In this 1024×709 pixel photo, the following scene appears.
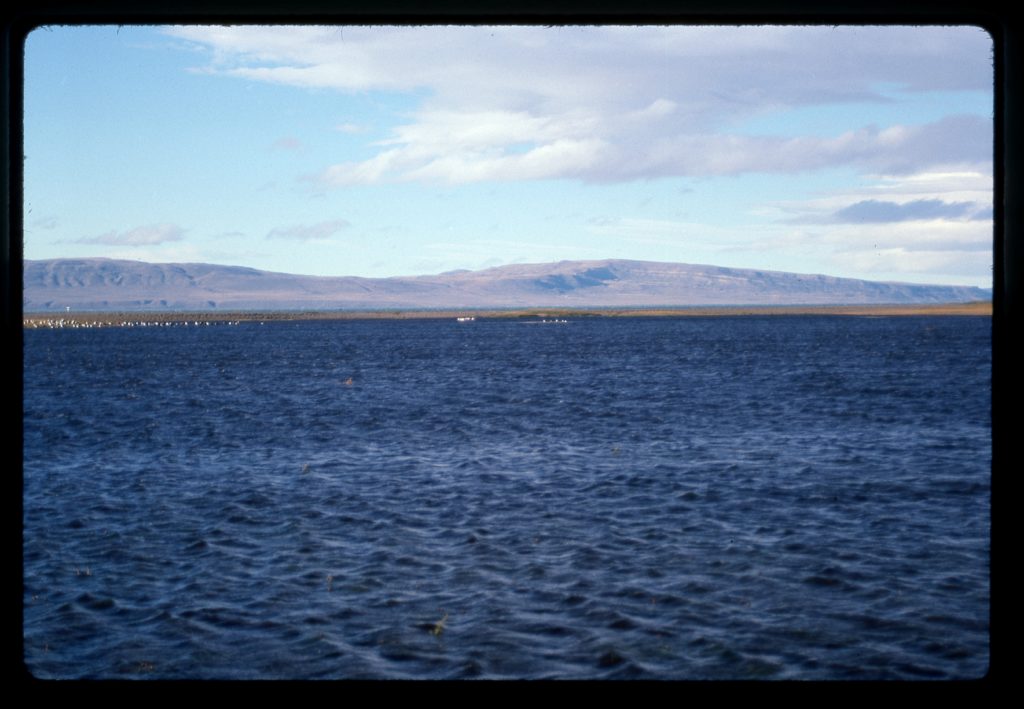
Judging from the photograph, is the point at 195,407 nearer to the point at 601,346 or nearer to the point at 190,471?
the point at 190,471

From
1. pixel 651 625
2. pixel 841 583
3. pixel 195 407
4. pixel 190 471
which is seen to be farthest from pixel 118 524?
pixel 195 407

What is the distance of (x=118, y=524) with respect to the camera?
16.2 meters

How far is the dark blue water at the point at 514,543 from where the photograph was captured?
941 cm

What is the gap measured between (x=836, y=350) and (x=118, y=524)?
8074 centimetres

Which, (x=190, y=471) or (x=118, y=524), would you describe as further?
(x=190, y=471)

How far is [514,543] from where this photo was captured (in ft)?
46.4

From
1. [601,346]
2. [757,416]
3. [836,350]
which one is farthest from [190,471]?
[601,346]

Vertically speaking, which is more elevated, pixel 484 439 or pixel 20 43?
pixel 20 43

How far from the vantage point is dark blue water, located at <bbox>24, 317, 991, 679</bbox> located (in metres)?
9.41
